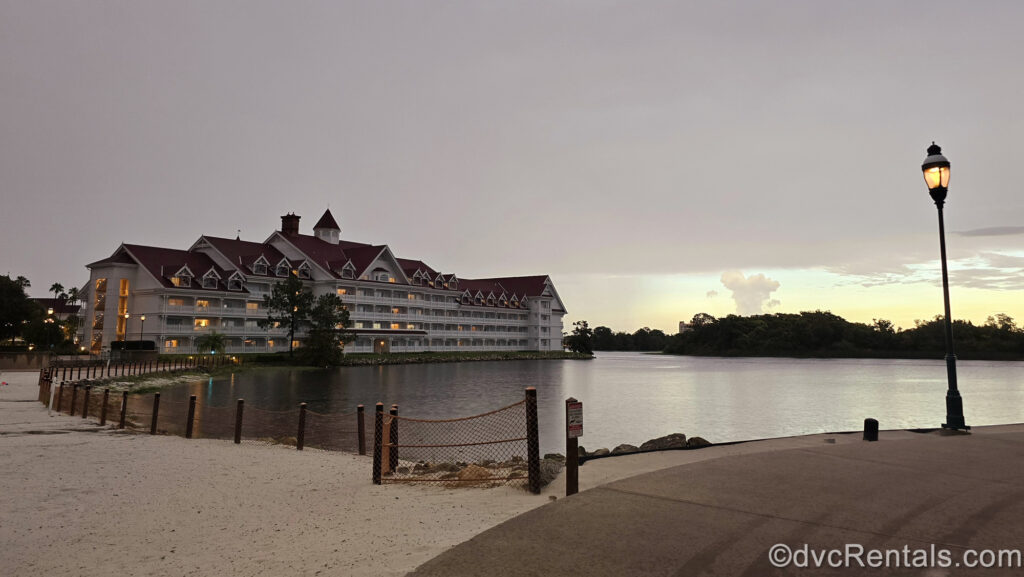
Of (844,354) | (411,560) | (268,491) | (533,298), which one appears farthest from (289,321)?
(844,354)

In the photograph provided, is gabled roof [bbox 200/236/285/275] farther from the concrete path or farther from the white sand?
the concrete path

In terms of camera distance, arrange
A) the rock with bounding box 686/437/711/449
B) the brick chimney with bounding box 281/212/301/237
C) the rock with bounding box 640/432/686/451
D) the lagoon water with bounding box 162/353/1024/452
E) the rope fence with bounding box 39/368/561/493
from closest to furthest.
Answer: the rope fence with bounding box 39/368/561/493 → the rock with bounding box 686/437/711/449 → the rock with bounding box 640/432/686/451 → the lagoon water with bounding box 162/353/1024/452 → the brick chimney with bounding box 281/212/301/237

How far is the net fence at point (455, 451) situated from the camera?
10.9 meters

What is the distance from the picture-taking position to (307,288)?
84.6 m

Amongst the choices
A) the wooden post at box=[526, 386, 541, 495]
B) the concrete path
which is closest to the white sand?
the wooden post at box=[526, 386, 541, 495]

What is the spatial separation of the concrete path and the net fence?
2.45 m

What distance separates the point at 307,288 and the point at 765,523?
281ft

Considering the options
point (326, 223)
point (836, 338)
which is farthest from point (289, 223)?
point (836, 338)

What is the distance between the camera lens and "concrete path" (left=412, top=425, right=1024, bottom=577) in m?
4.93

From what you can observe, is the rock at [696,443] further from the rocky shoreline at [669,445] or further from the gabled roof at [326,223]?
the gabled roof at [326,223]

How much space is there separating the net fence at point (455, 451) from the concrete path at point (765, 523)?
245 cm

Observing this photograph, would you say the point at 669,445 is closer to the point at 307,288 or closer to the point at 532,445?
the point at 532,445

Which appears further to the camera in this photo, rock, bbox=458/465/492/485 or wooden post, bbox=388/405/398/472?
wooden post, bbox=388/405/398/472

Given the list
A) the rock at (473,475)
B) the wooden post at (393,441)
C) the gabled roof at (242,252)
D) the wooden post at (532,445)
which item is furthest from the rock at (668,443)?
the gabled roof at (242,252)
